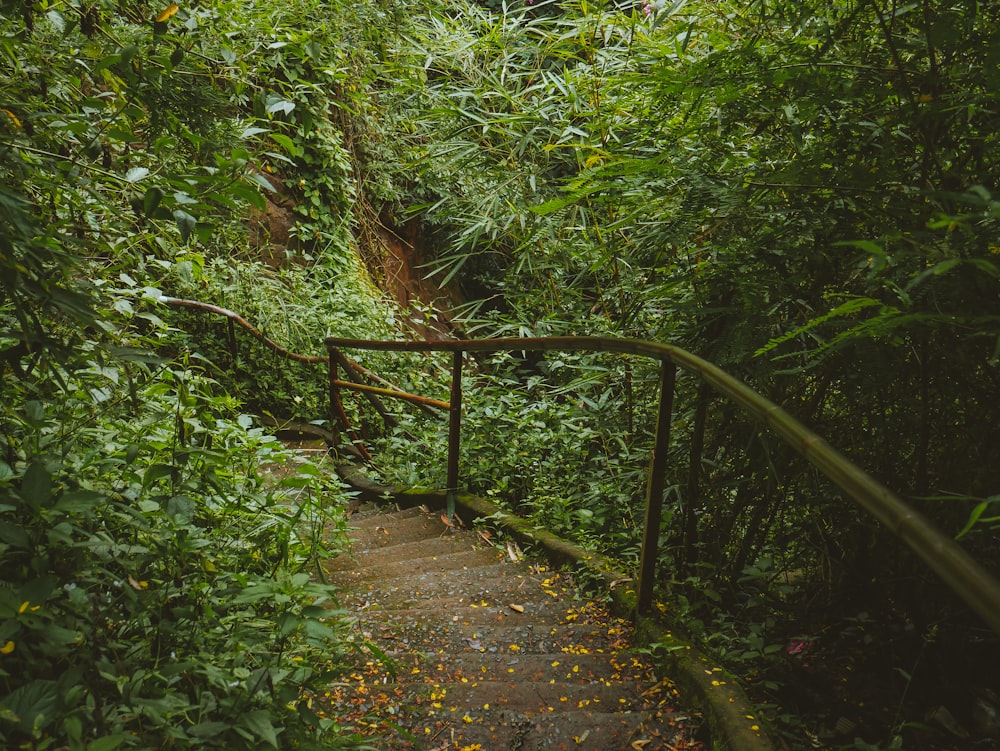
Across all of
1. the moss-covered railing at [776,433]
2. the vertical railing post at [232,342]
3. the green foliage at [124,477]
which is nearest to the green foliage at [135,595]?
the green foliage at [124,477]

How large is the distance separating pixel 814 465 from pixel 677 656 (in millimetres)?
920

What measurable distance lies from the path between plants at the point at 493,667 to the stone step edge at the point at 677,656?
60mm

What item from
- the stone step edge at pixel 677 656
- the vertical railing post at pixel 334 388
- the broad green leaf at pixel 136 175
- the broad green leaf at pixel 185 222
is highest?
the broad green leaf at pixel 136 175

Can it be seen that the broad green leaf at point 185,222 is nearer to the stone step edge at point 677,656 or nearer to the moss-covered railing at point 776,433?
the moss-covered railing at point 776,433

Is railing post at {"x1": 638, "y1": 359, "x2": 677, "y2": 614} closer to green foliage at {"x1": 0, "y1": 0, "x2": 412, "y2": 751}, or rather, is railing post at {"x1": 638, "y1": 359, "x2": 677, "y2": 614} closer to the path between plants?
the path between plants

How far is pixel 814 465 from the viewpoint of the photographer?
119 centimetres

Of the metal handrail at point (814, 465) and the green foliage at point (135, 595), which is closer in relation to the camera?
the metal handrail at point (814, 465)

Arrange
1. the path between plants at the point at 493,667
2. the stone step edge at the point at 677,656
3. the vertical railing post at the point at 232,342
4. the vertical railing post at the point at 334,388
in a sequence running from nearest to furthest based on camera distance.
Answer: the stone step edge at the point at 677,656 < the path between plants at the point at 493,667 < the vertical railing post at the point at 334,388 < the vertical railing post at the point at 232,342

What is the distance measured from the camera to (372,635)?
Answer: 7.72ft

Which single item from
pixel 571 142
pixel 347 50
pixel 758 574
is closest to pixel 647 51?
pixel 571 142

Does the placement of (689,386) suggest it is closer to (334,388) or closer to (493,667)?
(493,667)

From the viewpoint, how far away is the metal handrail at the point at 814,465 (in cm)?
78

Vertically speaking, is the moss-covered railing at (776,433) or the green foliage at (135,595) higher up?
the moss-covered railing at (776,433)

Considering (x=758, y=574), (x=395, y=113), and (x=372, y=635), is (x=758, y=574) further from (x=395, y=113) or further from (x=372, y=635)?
(x=395, y=113)
